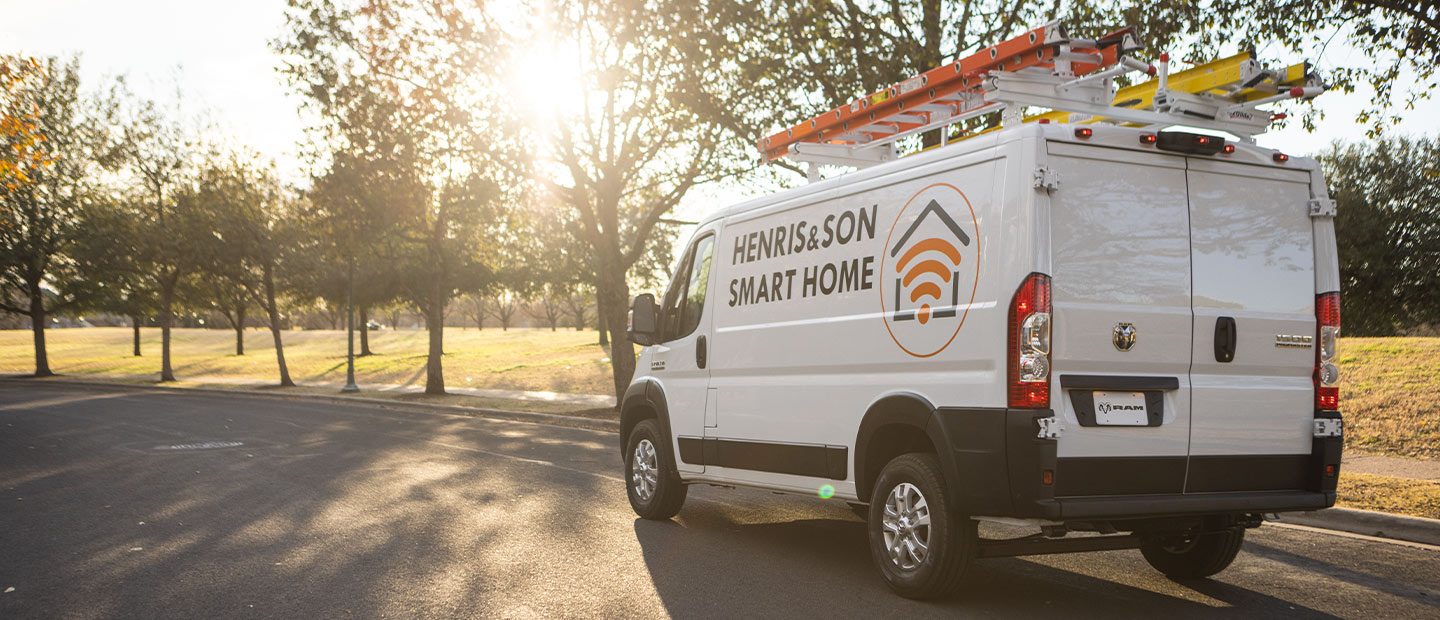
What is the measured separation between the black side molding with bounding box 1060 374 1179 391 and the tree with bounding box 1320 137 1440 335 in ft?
83.6

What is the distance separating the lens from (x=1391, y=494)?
8906mm

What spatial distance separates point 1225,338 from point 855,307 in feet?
6.31

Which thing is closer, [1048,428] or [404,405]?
[1048,428]

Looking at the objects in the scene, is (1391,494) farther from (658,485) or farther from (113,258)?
(113,258)

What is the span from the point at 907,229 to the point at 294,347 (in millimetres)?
74759

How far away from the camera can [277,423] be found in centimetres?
1972

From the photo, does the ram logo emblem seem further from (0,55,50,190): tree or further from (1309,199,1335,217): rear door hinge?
(0,55,50,190): tree

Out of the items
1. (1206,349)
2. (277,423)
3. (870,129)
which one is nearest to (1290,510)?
(1206,349)

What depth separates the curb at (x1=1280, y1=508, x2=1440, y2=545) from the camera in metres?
7.59

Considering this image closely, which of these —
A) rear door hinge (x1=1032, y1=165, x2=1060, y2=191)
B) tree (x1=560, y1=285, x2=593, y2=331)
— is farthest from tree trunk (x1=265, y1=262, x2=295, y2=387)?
rear door hinge (x1=1032, y1=165, x2=1060, y2=191)

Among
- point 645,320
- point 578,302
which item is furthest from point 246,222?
point 578,302

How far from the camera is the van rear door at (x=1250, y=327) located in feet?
17.9

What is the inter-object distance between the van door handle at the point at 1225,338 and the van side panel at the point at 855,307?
116 centimetres

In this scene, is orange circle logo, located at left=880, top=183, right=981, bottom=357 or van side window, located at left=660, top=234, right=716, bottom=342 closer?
orange circle logo, located at left=880, top=183, right=981, bottom=357
